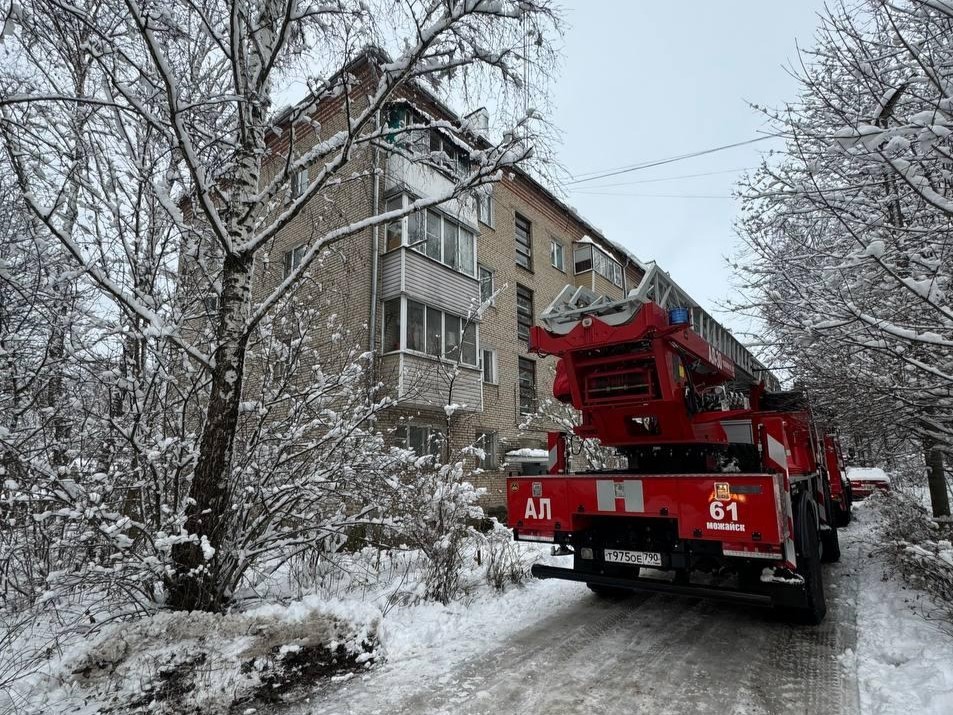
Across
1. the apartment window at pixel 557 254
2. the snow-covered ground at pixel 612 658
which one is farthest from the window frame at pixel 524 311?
the snow-covered ground at pixel 612 658

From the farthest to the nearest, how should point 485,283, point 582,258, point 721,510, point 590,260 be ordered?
point 582,258
point 590,260
point 485,283
point 721,510

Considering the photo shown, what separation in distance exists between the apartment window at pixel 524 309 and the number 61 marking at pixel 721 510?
48.9 ft

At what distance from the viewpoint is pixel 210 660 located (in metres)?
3.91

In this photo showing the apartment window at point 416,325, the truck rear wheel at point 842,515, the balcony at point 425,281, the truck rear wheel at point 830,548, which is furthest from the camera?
the apartment window at point 416,325

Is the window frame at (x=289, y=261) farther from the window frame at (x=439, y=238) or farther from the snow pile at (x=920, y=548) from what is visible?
the snow pile at (x=920, y=548)

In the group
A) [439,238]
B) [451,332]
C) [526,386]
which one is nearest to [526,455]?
[526,386]

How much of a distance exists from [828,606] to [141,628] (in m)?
6.41

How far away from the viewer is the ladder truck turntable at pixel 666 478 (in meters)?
4.36

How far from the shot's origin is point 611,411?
5379mm

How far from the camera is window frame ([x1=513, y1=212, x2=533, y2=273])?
20.3 metres

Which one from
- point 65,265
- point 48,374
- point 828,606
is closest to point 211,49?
point 65,265

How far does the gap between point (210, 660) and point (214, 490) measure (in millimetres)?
1292

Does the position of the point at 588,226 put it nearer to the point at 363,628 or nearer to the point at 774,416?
the point at 774,416

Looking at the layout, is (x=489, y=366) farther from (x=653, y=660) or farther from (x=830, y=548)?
(x=653, y=660)
